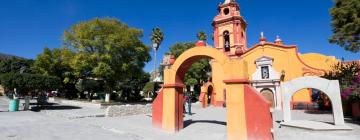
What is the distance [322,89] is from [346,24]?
6.41 meters

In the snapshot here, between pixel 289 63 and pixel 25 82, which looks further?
pixel 289 63

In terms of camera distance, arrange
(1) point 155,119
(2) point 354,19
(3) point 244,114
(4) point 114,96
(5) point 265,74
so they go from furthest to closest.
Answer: (4) point 114,96 < (5) point 265,74 < (2) point 354,19 < (1) point 155,119 < (3) point 244,114

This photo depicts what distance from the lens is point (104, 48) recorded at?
88.6ft

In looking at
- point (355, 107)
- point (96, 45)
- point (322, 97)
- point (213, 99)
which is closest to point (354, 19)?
point (355, 107)

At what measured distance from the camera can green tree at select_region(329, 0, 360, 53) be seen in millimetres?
14781

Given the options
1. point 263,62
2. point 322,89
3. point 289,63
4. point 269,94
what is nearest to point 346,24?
point 322,89

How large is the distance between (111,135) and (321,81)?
35.2ft

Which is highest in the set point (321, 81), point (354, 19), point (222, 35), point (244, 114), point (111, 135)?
point (222, 35)

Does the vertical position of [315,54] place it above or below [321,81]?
above

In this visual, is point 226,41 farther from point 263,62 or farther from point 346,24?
point 346,24

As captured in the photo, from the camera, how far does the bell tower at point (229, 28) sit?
93.7ft

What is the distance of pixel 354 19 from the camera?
14789mm

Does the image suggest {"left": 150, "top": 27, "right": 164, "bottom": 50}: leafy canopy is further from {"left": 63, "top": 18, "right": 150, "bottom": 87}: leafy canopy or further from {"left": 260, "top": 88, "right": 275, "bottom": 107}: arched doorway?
{"left": 260, "top": 88, "right": 275, "bottom": 107}: arched doorway

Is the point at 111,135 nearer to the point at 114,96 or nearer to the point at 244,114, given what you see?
the point at 244,114
